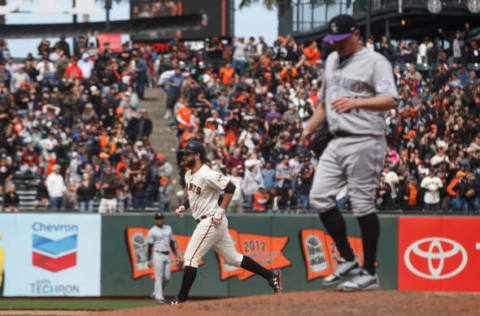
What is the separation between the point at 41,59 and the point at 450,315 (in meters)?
20.1

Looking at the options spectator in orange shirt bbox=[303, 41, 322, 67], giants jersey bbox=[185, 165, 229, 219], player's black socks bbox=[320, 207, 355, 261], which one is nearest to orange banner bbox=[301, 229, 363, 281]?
giants jersey bbox=[185, 165, 229, 219]

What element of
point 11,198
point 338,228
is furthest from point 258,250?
point 338,228

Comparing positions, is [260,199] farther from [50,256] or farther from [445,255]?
[50,256]

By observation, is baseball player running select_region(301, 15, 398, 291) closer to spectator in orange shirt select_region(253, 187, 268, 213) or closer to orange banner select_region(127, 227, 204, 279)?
orange banner select_region(127, 227, 204, 279)

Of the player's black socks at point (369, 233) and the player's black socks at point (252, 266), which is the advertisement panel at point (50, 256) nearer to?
the player's black socks at point (252, 266)

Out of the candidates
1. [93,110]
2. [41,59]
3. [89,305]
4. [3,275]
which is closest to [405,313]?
[89,305]

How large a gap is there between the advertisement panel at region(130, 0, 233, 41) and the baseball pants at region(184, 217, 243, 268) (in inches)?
1044

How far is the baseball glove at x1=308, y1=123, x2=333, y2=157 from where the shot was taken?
666 centimetres

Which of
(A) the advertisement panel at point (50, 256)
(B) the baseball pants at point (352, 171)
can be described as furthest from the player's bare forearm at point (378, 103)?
(A) the advertisement panel at point (50, 256)

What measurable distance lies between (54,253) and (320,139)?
11.3m

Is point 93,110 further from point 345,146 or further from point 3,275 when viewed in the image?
point 345,146

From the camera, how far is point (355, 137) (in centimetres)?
636

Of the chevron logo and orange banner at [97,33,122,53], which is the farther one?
orange banner at [97,33,122,53]

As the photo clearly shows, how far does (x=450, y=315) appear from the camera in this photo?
6.03m
